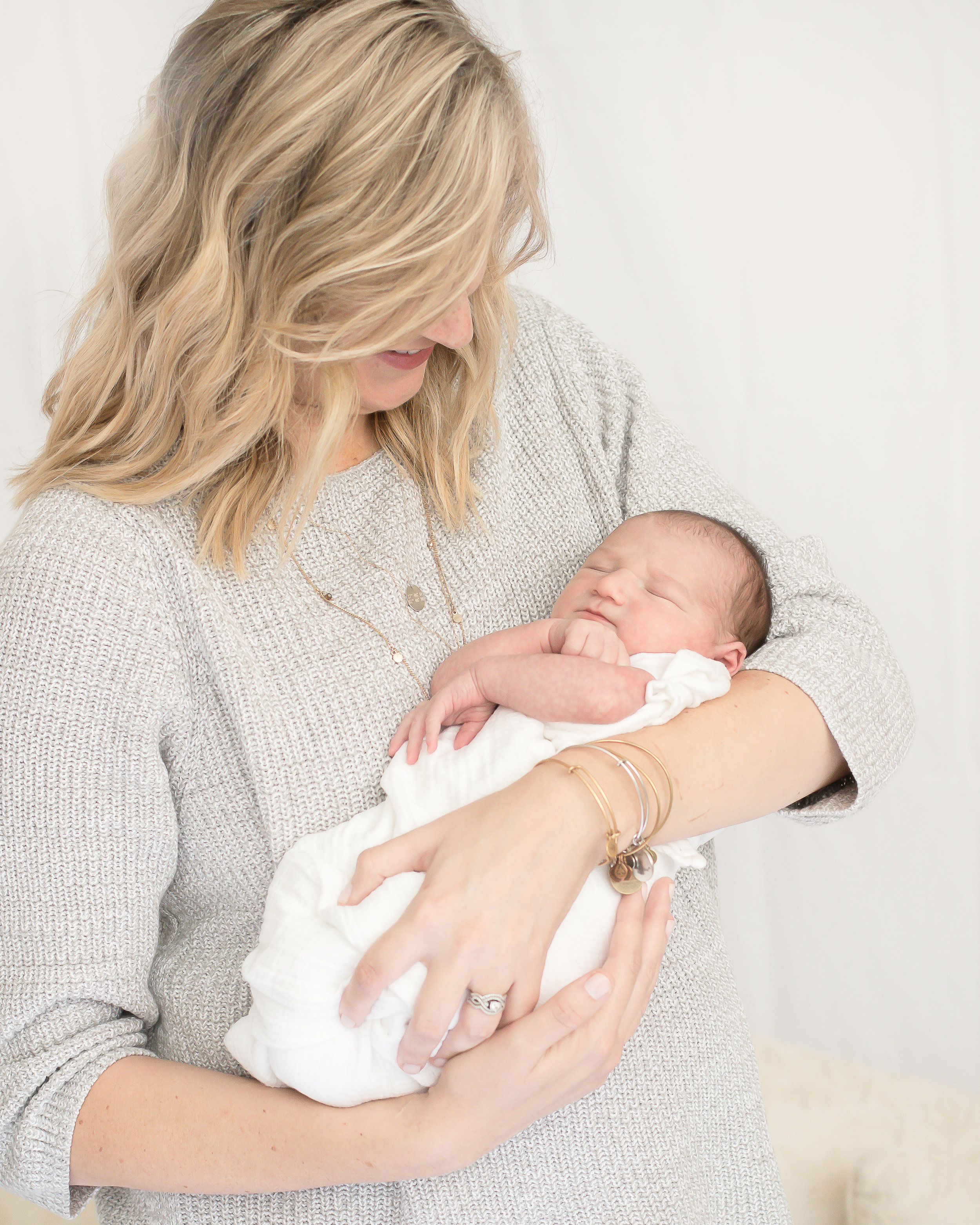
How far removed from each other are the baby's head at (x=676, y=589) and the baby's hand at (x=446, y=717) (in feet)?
0.67

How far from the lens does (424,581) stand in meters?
1.37

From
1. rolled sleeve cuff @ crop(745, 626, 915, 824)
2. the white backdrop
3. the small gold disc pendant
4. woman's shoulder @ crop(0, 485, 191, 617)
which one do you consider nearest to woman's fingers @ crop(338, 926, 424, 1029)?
the small gold disc pendant

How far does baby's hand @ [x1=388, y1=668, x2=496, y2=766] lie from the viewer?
1186 millimetres

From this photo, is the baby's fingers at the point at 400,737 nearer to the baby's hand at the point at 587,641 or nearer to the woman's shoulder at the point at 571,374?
the baby's hand at the point at 587,641

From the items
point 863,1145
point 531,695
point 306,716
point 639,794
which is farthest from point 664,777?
point 863,1145

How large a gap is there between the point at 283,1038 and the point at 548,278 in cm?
183

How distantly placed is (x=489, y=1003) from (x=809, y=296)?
170cm

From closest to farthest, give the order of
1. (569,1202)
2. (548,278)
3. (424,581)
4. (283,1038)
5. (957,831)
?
(283,1038) < (569,1202) < (424,581) < (957,831) < (548,278)

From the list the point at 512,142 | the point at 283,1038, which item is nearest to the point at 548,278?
the point at 512,142

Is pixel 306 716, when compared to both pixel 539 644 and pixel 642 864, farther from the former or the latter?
pixel 642 864

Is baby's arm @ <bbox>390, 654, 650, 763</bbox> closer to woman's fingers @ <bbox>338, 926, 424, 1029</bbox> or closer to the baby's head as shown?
the baby's head

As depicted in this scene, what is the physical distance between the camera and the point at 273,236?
1129 mm

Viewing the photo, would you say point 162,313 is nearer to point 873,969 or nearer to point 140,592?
point 140,592

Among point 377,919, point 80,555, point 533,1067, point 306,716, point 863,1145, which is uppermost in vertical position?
point 80,555
